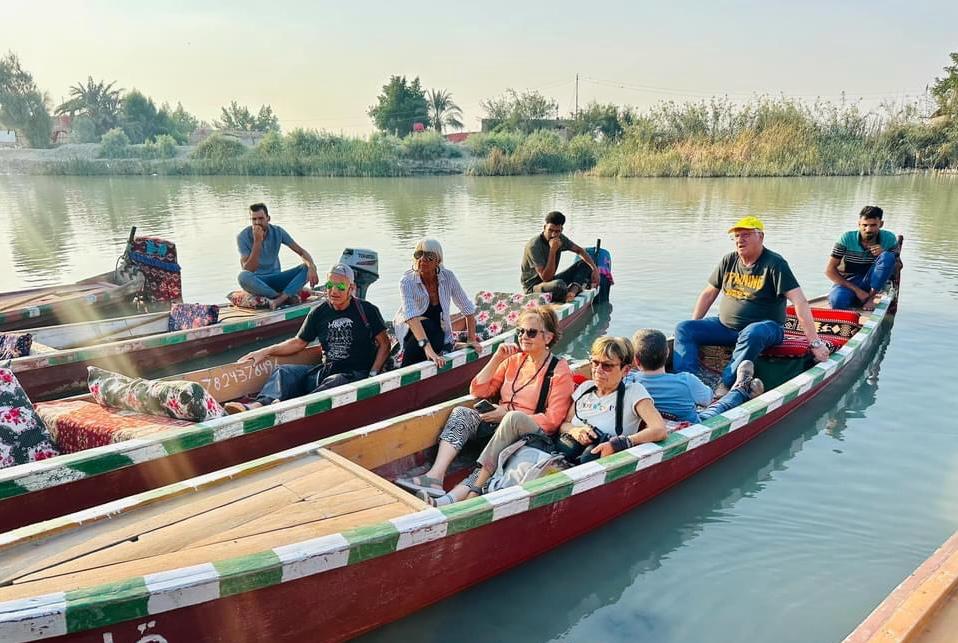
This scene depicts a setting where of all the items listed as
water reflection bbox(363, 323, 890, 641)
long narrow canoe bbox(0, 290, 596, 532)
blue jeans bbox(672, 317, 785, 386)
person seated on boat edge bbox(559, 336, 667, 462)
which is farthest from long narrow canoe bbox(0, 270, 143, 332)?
blue jeans bbox(672, 317, 785, 386)

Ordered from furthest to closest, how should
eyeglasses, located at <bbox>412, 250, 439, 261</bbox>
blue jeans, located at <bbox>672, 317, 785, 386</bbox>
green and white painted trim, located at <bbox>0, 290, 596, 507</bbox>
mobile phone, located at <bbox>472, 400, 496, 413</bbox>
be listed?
blue jeans, located at <bbox>672, 317, 785, 386</bbox> → eyeglasses, located at <bbox>412, 250, 439, 261</bbox> → mobile phone, located at <bbox>472, 400, 496, 413</bbox> → green and white painted trim, located at <bbox>0, 290, 596, 507</bbox>

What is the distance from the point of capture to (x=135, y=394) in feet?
13.6

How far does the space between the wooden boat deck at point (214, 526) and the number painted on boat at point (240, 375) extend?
1876 mm

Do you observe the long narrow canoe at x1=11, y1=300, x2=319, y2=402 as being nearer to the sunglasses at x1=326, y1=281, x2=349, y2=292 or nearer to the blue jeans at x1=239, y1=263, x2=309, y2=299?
the blue jeans at x1=239, y1=263, x2=309, y2=299

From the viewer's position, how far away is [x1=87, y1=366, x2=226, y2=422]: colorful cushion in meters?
4.04

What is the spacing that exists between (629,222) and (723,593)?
14919 millimetres

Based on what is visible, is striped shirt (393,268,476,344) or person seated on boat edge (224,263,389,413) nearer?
person seated on boat edge (224,263,389,413)

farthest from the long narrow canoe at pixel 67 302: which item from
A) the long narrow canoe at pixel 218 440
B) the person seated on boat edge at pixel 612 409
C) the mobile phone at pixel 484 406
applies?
the person seated on boat edge at pixel 612 409

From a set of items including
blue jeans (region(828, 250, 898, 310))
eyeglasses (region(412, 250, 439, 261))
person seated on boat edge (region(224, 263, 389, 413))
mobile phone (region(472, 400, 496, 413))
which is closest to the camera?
mobile phone (region(472, 400, 496, 413))

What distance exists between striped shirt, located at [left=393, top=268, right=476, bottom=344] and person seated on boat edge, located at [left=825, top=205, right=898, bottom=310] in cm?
462

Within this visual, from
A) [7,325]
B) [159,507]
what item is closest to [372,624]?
[159,507]

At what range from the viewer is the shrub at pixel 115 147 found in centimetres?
5300

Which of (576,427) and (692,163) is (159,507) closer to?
(576,427)

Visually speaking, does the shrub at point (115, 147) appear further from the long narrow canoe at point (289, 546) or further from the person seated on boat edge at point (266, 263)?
the long narrow canoe at point (289, 546)
